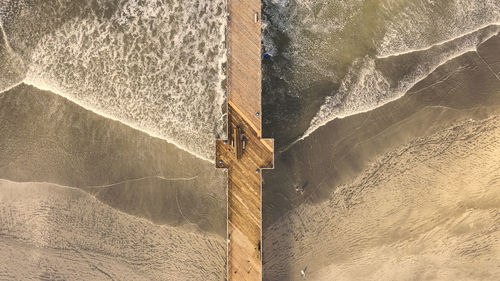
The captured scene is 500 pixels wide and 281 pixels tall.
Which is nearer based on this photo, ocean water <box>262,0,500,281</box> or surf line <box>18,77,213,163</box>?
ocean water <box>262,0,500,281</box>

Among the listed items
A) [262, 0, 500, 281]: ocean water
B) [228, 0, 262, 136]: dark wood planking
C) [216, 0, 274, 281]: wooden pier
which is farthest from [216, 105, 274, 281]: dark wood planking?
[262, 0, 500, 281]: ocean water

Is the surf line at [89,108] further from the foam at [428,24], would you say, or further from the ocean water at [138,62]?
the foam at [428,24]

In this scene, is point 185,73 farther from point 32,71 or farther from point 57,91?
point 32,71

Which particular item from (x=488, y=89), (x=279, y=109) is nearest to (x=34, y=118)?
(x=279, y=109)

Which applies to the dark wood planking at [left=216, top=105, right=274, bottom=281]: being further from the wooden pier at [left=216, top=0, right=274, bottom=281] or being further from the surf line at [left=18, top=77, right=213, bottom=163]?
the surf line at [left=18, top=77, right=213, bottom=163]

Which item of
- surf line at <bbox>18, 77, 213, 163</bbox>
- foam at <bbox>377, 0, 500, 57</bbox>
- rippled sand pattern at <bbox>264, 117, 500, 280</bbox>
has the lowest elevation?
rippled sand pattern at <bbox>264, 117, 500, 280</bbox>

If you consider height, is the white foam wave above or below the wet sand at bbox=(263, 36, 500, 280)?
above
